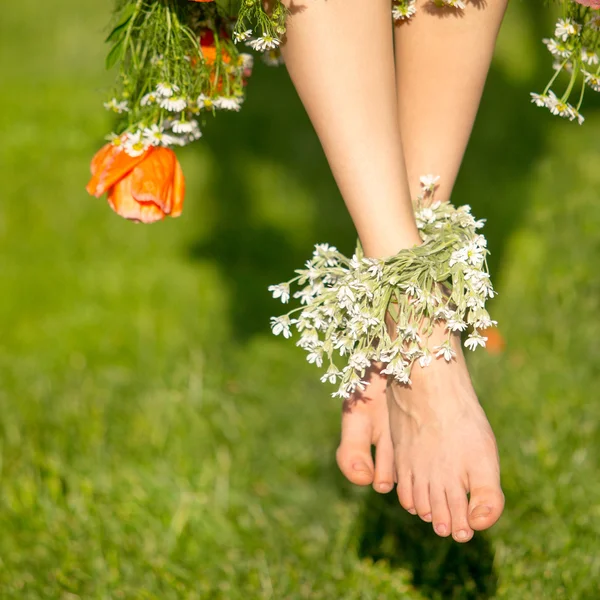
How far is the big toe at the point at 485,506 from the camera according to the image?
135 centimetres

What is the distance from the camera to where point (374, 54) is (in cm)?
137

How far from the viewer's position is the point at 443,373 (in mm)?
1453

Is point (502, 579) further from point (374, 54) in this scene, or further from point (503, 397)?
point (374, 54)

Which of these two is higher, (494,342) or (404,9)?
(404,9)

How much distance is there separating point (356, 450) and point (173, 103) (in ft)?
2.32

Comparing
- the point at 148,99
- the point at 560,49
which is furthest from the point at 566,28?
the point at 148,99

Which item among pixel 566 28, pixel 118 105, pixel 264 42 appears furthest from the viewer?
pixel 118 105

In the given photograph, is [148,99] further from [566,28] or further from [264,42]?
[566,28]

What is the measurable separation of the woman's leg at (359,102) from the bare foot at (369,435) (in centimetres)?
30

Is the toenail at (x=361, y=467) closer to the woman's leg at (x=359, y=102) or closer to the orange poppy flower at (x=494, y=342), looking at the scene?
the woman's leg at (x=359, y=102)

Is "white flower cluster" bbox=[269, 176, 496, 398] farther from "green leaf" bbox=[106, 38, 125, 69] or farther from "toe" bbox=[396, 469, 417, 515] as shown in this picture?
"green leaf" bbox=[106, 38, 125, 69]

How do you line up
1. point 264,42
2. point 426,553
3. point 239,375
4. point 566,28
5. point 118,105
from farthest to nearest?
point 239,375 → point 426,553 → point 118,105 → point 566,28 → point 264,42

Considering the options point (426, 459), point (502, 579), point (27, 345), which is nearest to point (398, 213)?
point (426, 459)

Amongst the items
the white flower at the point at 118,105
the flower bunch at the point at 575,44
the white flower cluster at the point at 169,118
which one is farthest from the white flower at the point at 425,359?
the white flower at the point at 118,105
